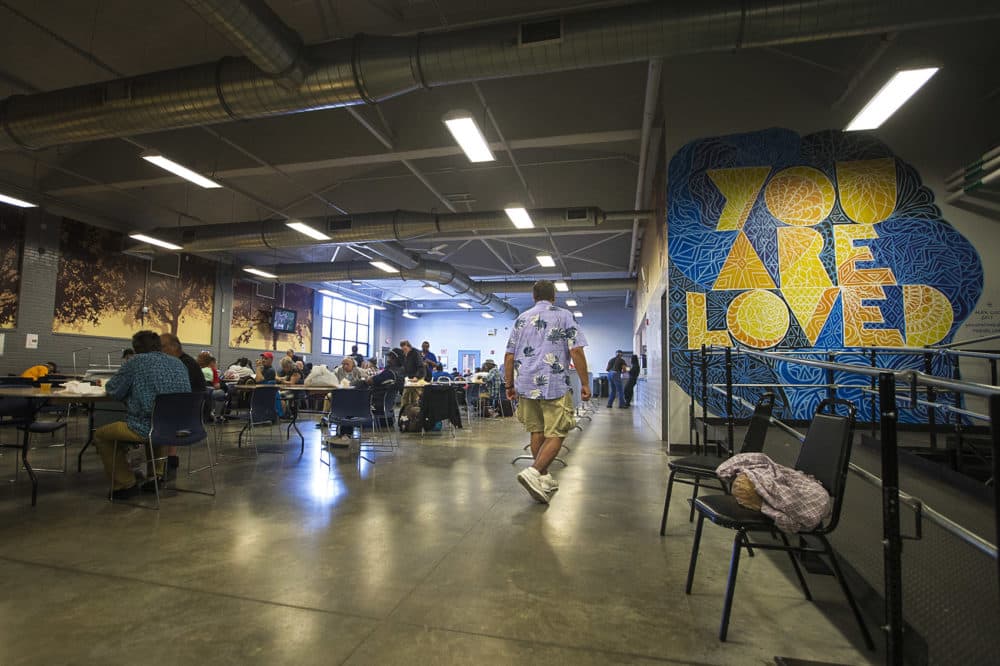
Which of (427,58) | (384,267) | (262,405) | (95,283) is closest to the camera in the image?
(427,58)

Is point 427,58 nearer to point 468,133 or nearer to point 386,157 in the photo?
point 468,133

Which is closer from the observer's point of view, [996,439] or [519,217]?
[996,439]

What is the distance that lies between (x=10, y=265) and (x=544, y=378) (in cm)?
1072

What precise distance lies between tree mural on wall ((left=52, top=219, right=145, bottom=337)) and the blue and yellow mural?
1141 cm

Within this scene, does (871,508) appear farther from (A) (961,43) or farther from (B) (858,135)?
(A) (961,43)

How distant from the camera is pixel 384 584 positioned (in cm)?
217

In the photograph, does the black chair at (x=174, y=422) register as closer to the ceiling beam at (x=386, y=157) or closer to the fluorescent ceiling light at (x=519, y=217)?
the ceiling beam at (x=386, y=157)

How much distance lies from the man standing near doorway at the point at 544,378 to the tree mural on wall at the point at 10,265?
33.5ft

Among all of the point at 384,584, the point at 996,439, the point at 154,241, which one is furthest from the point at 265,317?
the point at 996,439

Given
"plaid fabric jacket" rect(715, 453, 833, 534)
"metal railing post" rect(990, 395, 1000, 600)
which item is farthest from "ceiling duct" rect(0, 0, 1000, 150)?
"metal railing post" rect(990, 395, 1000, 600)

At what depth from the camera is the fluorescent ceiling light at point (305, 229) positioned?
9.34 metres

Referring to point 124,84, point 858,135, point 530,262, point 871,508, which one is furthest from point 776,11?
point 530,262

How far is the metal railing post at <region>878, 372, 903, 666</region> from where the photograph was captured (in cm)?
131

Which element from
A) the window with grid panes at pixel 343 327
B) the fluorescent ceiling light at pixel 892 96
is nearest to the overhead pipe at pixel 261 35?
the fluorescent ceiling light at pixel 892 96
